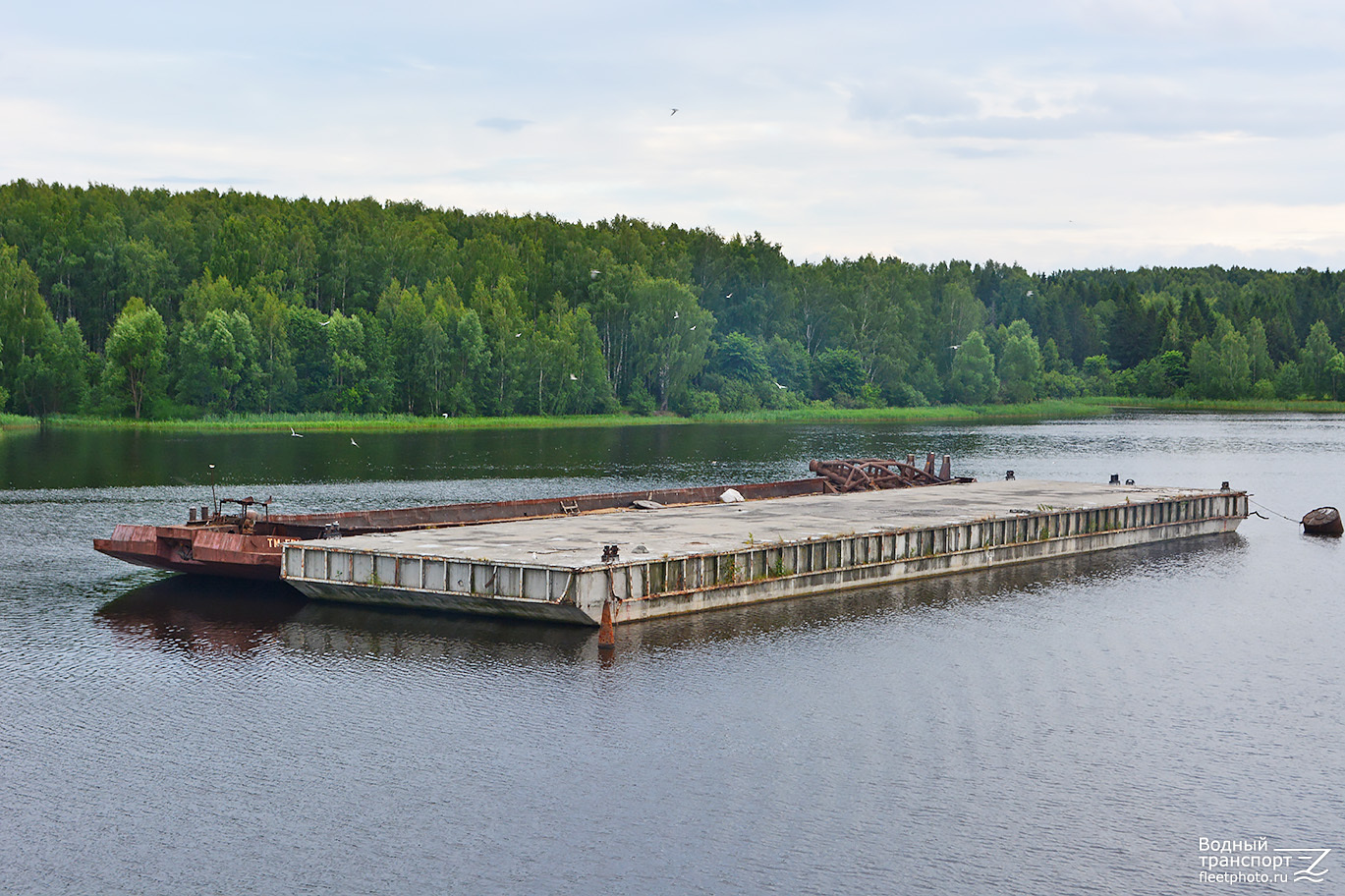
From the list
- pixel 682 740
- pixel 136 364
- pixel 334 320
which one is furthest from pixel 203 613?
pixel 334 320

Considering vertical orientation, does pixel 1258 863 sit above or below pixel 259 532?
below

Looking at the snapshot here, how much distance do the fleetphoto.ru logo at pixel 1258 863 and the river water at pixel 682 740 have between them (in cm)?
14

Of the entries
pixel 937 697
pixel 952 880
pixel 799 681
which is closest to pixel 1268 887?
pixel 952 880

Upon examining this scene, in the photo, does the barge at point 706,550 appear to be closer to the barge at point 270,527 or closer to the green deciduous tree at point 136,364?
the barge at point 270,527

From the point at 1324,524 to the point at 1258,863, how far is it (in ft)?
160

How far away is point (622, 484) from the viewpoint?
82.4 m

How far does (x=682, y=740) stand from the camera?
2744 centimetres

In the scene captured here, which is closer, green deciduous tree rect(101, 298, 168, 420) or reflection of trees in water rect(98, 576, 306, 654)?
reflection of trees in water rect(98, 576, 306, 654)

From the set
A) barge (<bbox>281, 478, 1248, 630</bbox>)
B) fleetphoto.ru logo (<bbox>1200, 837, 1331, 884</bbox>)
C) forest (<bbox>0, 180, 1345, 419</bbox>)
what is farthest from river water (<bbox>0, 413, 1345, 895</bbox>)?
forest (<bbox>0, 180, 1345, 419</bbox>)

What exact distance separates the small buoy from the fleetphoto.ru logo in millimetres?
47657

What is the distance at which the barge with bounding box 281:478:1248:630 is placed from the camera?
121 ft

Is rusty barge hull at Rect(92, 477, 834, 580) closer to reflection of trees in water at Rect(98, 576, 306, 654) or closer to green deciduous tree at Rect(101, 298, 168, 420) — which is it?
reflection of trees in water at Rect(98, 576, 306, 654)

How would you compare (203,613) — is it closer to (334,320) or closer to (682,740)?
(682,740)

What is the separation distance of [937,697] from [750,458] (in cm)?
7655
